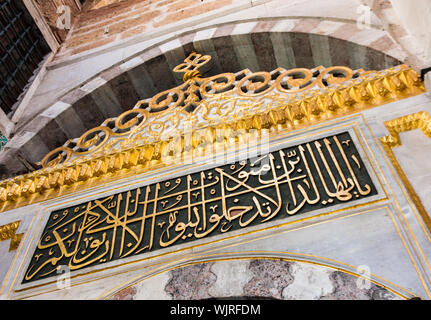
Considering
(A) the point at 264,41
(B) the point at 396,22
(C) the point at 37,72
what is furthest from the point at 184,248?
(C) the point at 37,72

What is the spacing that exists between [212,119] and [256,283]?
129 centimetres

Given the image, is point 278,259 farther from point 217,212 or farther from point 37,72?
point 37,72

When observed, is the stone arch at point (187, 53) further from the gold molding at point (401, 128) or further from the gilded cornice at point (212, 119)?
the gold molding at point (401, 128)

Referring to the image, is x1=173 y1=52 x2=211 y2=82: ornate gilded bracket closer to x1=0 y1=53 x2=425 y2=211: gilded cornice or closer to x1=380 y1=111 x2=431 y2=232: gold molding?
x1=0 y1=53 x2=425 y2=211: gilded cornice

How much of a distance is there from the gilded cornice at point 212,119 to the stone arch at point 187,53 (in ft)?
0.77

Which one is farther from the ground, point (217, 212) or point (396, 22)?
point (396, 22)

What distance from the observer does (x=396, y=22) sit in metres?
2.37

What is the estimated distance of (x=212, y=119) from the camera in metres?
2.52

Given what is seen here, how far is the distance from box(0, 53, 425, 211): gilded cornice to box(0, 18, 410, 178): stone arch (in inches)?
9.2

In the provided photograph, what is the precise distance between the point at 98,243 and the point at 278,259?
971 millimetres

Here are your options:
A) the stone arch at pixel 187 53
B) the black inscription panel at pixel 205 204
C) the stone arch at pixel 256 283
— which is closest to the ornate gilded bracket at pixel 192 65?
the stone arch at pixel 187 53

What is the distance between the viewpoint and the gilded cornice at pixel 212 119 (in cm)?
213

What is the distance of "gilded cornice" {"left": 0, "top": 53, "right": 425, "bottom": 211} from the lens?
2.13 metres

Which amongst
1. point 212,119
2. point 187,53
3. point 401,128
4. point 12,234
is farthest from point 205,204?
point 187,53
